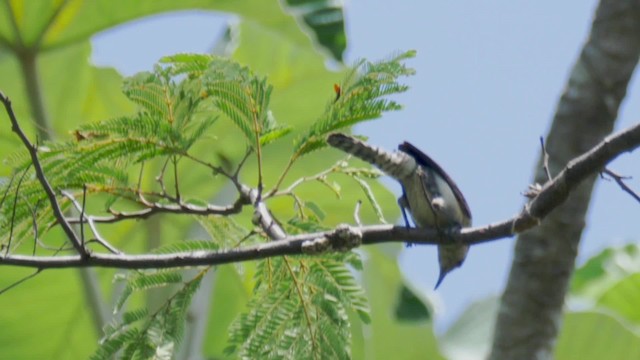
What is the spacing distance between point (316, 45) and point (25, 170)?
2.91 metres

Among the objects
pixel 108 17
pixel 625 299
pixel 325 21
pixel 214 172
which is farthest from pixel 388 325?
pixel 214 172

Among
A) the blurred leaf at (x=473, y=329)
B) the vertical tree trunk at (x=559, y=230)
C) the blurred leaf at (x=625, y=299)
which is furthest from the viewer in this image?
the blurred leaf at (x=473, y=329)

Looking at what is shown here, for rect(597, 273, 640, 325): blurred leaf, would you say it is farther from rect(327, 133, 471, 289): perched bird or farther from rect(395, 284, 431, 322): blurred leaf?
rect(327, 133, 471, 289): perched bird

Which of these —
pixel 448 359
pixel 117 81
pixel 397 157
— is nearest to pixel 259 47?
pixel 117 81

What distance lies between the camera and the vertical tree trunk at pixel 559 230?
372 cm

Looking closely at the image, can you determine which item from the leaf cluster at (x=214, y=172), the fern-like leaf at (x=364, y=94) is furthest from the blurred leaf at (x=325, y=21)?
the fern-like leaf at (x=364, y=94)

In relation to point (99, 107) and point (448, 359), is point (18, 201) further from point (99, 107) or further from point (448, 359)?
point (448, 359)

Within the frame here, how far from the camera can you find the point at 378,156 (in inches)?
99.2

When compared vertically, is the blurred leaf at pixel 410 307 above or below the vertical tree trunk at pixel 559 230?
below

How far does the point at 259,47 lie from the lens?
624 cm

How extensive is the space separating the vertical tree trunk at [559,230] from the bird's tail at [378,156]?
114 cm

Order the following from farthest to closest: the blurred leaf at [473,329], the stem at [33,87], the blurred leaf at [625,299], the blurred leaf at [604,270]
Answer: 1. the blurred leaf at [473,329]
2. the blurred leaf at [604,270]
3. the blurred leaf at [625,299]
4. the stem at [33,87]

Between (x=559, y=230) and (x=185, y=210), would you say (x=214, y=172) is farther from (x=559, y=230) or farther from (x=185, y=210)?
(x=559, y=230)

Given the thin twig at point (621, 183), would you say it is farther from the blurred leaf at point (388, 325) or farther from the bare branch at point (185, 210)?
the blurred leaf at point (388, 325)
